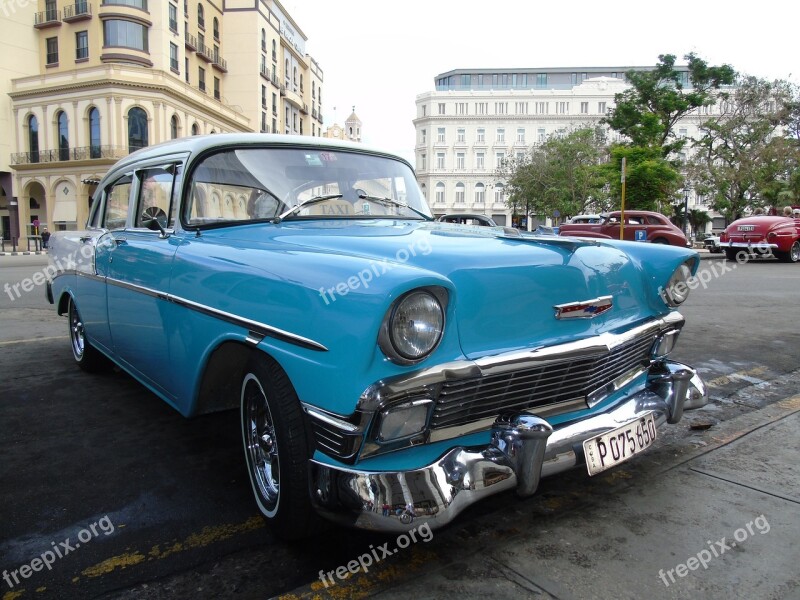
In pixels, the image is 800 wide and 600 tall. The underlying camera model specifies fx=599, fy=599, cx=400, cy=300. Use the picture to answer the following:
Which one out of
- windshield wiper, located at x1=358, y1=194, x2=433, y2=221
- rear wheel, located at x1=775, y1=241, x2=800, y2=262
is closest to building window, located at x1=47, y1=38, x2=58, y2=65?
rear wheel, located at x1=775, y1=241, x2=800, y2=262

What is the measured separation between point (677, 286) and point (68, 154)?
37.3 m

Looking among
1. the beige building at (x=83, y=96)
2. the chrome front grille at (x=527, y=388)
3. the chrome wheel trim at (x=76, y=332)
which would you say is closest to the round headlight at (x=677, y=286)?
the chrome front grille at (x=527, y=388)

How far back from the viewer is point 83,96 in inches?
1266

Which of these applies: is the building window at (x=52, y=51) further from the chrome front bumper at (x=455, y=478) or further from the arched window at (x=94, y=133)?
the chrome front bumper at (x=455, y=478)

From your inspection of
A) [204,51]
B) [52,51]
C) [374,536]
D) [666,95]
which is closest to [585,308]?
[374,536]

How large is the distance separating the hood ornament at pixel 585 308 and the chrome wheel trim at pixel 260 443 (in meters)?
1.15

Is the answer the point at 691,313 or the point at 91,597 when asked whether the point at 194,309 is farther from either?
the point at 691,313

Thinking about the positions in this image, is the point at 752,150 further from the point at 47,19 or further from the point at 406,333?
the point at 47,19

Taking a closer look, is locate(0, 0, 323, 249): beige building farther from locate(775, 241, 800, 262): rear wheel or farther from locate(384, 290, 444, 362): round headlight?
locate(384, 290, 444, 362): round headlight

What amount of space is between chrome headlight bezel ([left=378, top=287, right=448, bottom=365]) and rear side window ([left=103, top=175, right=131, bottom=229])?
8.64 ft

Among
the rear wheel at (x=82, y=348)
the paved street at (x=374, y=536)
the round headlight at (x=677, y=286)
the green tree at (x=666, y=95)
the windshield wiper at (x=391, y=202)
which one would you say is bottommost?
the paved street at (x=374, y=536)

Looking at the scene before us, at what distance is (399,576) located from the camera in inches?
77.8

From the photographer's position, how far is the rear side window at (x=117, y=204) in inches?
151

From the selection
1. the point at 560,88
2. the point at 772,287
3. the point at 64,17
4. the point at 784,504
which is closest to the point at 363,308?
the point at 784,504
